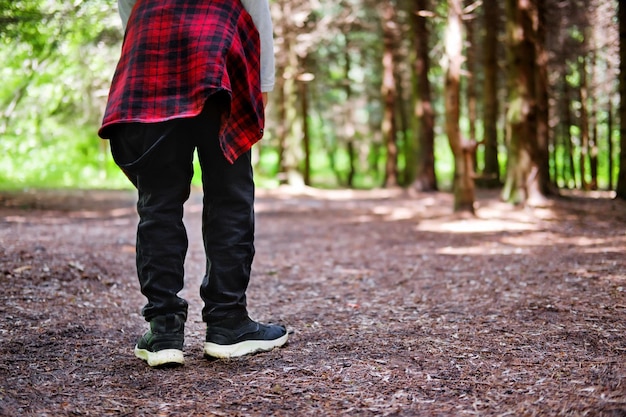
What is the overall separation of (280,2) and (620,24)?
Answer: 906 centimetres

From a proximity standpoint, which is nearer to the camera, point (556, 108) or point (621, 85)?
point (621, 85)

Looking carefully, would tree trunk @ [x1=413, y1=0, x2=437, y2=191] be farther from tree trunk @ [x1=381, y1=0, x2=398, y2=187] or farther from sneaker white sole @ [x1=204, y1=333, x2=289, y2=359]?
sneaker white sole @ [x1=204, y1=333, x2=289, y2=359]

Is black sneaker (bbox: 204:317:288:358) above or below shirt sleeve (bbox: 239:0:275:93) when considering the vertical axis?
below

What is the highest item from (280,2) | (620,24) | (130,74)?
(280,2)

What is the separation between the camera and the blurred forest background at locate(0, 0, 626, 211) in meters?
10.3

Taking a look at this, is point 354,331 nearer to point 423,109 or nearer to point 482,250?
point 482,250

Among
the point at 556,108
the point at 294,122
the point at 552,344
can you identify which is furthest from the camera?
the point at 556,108

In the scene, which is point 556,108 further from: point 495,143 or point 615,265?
point 615,265

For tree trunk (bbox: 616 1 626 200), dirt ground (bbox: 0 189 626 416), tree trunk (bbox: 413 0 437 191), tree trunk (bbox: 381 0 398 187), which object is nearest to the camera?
dirt ground (bbox: 0 189 626 416)

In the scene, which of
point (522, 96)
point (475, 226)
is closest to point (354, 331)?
point (475, 226)

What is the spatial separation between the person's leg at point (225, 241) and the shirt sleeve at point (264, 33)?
0.36 metres

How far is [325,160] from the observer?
117ft

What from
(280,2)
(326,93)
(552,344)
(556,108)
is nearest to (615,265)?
(552,344)

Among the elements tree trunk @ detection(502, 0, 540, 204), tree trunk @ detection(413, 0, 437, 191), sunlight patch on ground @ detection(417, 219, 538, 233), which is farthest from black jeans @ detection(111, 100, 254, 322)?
tree trunk @ detection(413, 0, 437, 191)
